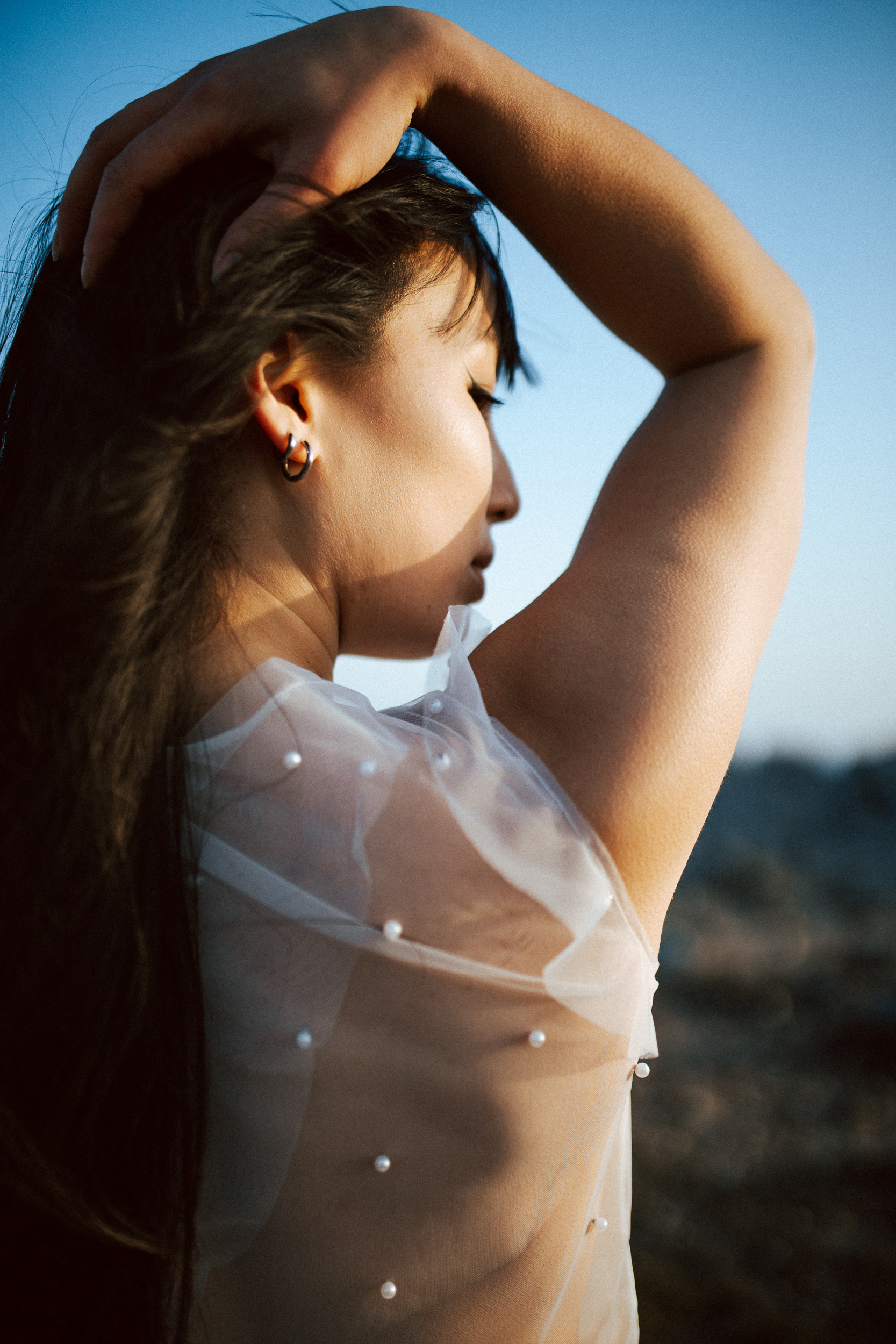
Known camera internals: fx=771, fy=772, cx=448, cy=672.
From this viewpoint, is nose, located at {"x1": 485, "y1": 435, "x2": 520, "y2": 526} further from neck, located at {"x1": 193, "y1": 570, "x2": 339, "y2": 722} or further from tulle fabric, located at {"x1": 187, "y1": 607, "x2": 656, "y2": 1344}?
tulle fabric, located at {"x1": 187, "y1": 607, "x2": 656, "y2": 1344}

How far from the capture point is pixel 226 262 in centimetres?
94

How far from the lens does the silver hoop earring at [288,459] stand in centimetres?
104

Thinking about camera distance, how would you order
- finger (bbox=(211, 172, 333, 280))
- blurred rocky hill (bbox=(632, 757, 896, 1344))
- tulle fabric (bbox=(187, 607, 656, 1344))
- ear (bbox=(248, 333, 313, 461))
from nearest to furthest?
1. tulle fabric (bbox=(187, 607, 656, 1344))
2. finger (bbox=(211, 172, 333, 280))
3. ear (bbox=(248, 333, 313, 461))
4. blurred rocky hill (bbox=(632, 757, 896, 1344))

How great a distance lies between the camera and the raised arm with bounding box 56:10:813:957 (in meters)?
0.85

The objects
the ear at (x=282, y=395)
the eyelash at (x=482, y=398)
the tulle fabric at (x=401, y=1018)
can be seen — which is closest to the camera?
the tulle fabric at (x=401, y=1018)

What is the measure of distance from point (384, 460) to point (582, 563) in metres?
0.34

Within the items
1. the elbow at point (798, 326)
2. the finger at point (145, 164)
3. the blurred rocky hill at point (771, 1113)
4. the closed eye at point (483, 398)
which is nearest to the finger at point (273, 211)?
the finger at point (145, 164)

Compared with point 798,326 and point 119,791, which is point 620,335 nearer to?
point 798,326

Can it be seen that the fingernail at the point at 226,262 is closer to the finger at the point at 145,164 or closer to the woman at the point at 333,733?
the woman at the point at 333,733

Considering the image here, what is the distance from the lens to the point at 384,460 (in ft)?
3.57

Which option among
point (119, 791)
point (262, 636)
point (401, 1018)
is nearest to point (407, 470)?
point (262, 636)

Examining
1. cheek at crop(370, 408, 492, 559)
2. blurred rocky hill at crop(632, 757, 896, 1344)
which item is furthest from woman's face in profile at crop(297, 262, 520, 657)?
blurred rocky hill at crop(632, 757, 896, 1344)

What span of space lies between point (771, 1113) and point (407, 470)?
541 centimetres

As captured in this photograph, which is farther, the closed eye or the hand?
the closed eye
